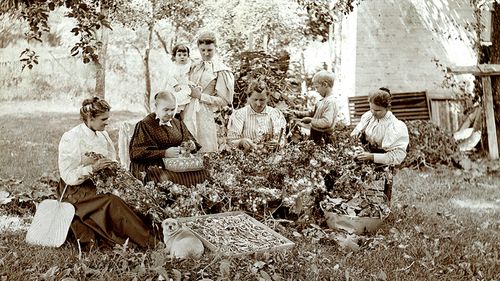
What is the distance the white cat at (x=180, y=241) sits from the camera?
4.30 meters

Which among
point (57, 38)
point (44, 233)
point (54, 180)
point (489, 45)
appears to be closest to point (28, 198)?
point (54, 180)

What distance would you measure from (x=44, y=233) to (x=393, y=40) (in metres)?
8.61

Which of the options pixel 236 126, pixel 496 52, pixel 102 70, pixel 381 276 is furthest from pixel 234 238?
pixel 496 52

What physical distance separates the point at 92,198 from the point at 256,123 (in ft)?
6.40

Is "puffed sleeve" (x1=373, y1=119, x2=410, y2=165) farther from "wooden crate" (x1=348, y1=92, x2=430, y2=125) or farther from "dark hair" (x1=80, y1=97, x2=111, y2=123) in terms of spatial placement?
"wooden crate" (x1=348, y1=92, x2=430, y2=125)

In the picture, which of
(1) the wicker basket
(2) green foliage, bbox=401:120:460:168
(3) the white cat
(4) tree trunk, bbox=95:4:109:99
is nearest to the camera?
(3) the white cat

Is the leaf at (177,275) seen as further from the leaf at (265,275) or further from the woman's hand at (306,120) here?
the woman's hand at (306,120)

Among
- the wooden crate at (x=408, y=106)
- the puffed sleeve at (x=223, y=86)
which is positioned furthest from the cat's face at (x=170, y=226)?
the wooden crate at (x=408, y=106)

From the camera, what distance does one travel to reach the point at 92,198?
4.80 meters

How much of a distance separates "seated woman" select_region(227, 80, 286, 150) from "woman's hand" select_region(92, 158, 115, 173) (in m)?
1.54

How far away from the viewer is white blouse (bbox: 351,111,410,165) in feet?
18.5

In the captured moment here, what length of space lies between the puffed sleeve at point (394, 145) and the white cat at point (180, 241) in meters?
2.14

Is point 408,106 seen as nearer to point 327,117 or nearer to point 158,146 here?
point 327,117

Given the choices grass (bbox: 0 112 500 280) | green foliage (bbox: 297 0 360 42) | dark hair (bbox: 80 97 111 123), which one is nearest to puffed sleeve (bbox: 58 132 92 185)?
dark hair (bbox: 80 97 111 123)
